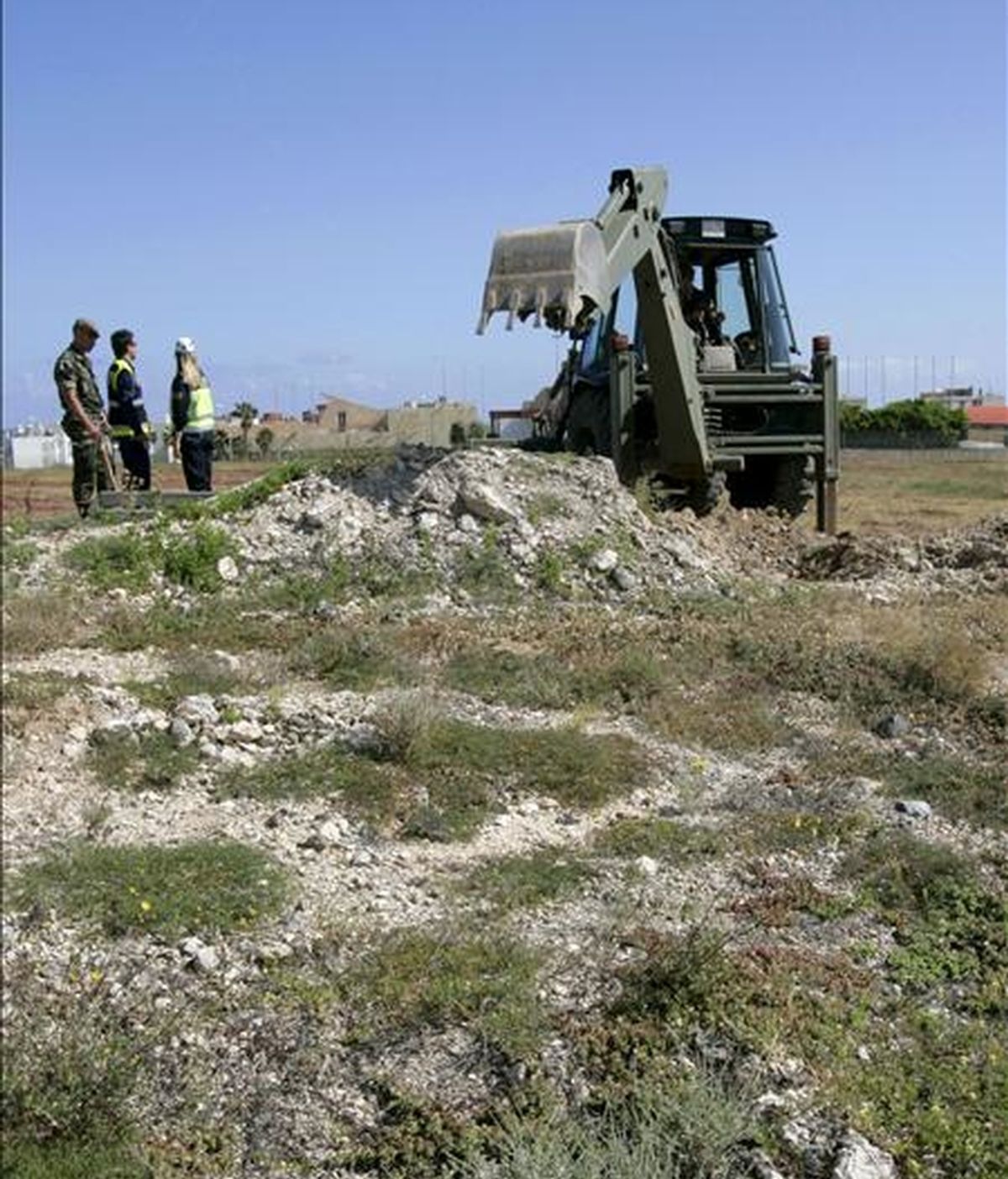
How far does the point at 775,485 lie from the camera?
15.2 metres

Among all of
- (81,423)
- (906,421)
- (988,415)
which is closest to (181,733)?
(81,423)

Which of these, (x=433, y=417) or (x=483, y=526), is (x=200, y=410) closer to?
(x=483, y=526)


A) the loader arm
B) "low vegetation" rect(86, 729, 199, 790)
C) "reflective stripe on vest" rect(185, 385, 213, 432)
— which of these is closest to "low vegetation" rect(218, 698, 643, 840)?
"low vegetation" rect(86, 729, 199, 790)

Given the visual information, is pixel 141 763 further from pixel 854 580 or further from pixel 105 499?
pixel 854 580

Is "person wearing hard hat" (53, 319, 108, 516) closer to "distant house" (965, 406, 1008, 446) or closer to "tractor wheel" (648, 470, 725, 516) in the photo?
"tractor wheel" (648, 470, 725, 516)

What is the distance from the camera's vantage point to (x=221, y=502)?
11.5 m

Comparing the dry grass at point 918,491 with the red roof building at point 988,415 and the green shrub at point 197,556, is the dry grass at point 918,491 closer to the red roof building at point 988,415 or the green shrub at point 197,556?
the green shrub at point 197,556

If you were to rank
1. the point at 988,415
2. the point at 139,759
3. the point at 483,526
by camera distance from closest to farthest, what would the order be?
the point at 139,759, the point at 483,526, the point at 988,415

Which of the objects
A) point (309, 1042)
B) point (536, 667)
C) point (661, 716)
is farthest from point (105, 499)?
point (309, 1042)

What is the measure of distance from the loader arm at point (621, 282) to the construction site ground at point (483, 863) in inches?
69.3

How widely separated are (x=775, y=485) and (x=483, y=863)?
9705 millimetres

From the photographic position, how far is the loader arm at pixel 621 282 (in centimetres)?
1038

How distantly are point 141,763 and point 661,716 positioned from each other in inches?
104

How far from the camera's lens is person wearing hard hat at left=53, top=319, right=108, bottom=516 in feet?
38.7
